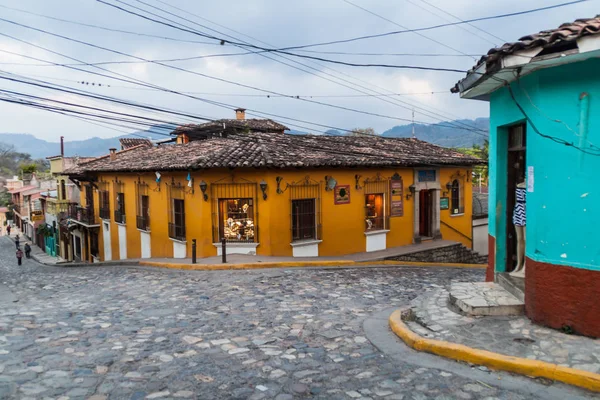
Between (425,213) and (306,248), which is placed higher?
(425,213)

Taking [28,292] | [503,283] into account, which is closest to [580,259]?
[503,283]

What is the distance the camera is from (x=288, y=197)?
45.6ft

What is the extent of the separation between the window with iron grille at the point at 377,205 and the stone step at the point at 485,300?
9.02 metres

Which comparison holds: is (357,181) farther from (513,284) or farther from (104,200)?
(104,200)

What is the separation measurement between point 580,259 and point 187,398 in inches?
172

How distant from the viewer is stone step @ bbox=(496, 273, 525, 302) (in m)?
6.10

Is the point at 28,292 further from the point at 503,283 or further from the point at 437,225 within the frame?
the point at 437,225

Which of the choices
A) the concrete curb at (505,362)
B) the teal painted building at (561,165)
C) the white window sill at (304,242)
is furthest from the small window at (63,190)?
the teal painted building at (561,165)

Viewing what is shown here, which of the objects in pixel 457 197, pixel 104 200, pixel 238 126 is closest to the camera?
pixel 457 197

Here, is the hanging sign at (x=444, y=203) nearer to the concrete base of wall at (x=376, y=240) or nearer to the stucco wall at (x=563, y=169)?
the concrete base of wall at (x=376, y=240)

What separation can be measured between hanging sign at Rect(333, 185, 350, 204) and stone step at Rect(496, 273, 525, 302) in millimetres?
8071

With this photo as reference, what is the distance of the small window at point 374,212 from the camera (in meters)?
16.0

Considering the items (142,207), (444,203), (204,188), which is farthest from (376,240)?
(142,207)

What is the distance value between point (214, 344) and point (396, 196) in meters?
12.0
